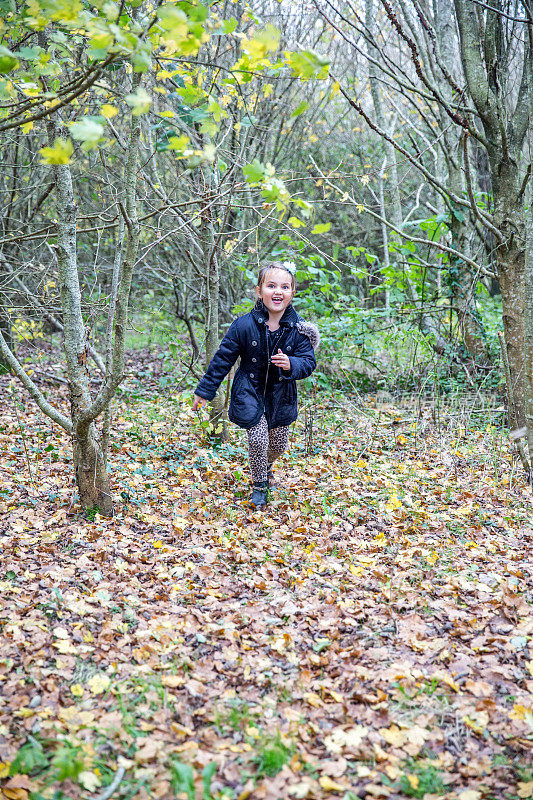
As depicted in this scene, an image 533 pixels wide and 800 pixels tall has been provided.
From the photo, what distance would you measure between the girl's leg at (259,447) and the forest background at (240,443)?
314 millimetres

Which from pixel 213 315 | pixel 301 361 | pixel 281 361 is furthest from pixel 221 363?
pixel 213 315

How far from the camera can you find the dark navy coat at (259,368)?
14.1 ft

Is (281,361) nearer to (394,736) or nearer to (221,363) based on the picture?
(221,363)

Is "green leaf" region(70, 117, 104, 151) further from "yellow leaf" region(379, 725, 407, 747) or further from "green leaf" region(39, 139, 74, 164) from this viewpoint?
"yellow leaf" region(379, 725, 407, 747)

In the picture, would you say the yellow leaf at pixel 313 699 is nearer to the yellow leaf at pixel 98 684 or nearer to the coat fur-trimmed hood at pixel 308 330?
the yellow leaf at pixel 98 684

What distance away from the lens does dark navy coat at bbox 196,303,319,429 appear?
429 cm

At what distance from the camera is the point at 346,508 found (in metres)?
4.38

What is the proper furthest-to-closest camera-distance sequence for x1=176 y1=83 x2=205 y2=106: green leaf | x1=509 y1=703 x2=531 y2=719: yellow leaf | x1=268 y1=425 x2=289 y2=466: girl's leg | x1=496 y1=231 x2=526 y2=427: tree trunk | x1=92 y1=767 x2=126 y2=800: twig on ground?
x1=496 y1=231 x2=526 y2=427: tree trunk
x1=268 y1=425 x2=289 y2=466: girl's leg
x1=176 y1=83 x2=205 y2=106: green leaf
x1=509 y1=703 x2=531 y2=719: yellow leaf
x1=92 y1=767 x2=126 y2=800: twig on ground

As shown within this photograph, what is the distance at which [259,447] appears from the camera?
4336mm

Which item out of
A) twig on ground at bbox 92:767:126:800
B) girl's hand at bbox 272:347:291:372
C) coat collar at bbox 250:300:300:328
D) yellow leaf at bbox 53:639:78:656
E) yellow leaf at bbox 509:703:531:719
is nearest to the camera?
twig on ground at bbox 92:767:126:800

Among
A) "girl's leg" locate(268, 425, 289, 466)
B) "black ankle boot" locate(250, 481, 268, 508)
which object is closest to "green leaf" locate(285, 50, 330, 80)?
"girl's leg" locate(268, 425, 289, 466)

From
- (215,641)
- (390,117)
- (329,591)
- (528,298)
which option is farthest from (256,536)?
(390,117)

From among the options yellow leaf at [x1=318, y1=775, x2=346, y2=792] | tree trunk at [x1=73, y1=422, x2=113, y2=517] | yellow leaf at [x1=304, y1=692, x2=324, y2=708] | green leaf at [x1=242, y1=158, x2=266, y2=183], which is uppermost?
green leaf at [x1=242, y1=158, x2=266, y2=183]

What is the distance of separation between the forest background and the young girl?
40 centimetres
